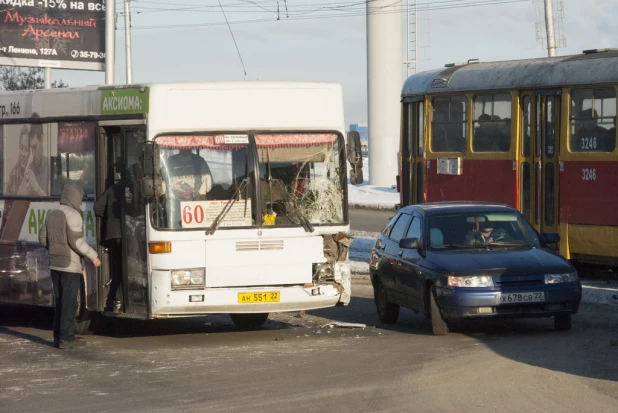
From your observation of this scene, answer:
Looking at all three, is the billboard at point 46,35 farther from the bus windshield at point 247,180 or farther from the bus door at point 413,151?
the bus windshield at point 247,180

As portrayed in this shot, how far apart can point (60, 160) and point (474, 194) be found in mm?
8929

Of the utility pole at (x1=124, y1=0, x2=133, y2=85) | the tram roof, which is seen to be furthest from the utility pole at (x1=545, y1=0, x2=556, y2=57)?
the utility pole at (x1=124, y1=0, x2=133, y2=85)

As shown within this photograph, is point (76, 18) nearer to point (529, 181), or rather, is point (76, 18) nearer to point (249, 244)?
point (529, 181)

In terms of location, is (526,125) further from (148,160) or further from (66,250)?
(66,250)

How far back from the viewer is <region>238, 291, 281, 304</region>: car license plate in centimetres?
1422

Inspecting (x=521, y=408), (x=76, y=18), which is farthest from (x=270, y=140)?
(x=76, y=18)

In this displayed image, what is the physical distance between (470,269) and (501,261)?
463mm

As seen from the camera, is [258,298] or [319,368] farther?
[258,298]

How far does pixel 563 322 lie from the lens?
47.9 ft

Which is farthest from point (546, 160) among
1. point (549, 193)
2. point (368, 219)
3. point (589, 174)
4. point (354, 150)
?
point (368, 219)

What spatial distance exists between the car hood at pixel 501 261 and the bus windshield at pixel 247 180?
4.14 feet

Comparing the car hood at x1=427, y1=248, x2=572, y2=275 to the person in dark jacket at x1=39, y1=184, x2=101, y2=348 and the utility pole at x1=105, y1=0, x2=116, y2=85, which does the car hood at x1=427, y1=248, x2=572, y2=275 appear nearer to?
the person in dark jacket at x1=39, y1=184, x2=101, y2=348

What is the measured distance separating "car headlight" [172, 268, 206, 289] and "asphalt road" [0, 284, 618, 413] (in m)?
0.67

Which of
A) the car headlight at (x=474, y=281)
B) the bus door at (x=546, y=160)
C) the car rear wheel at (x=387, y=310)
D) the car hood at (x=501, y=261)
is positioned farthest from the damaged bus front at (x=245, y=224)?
the bus door at (x=546, y=160)
